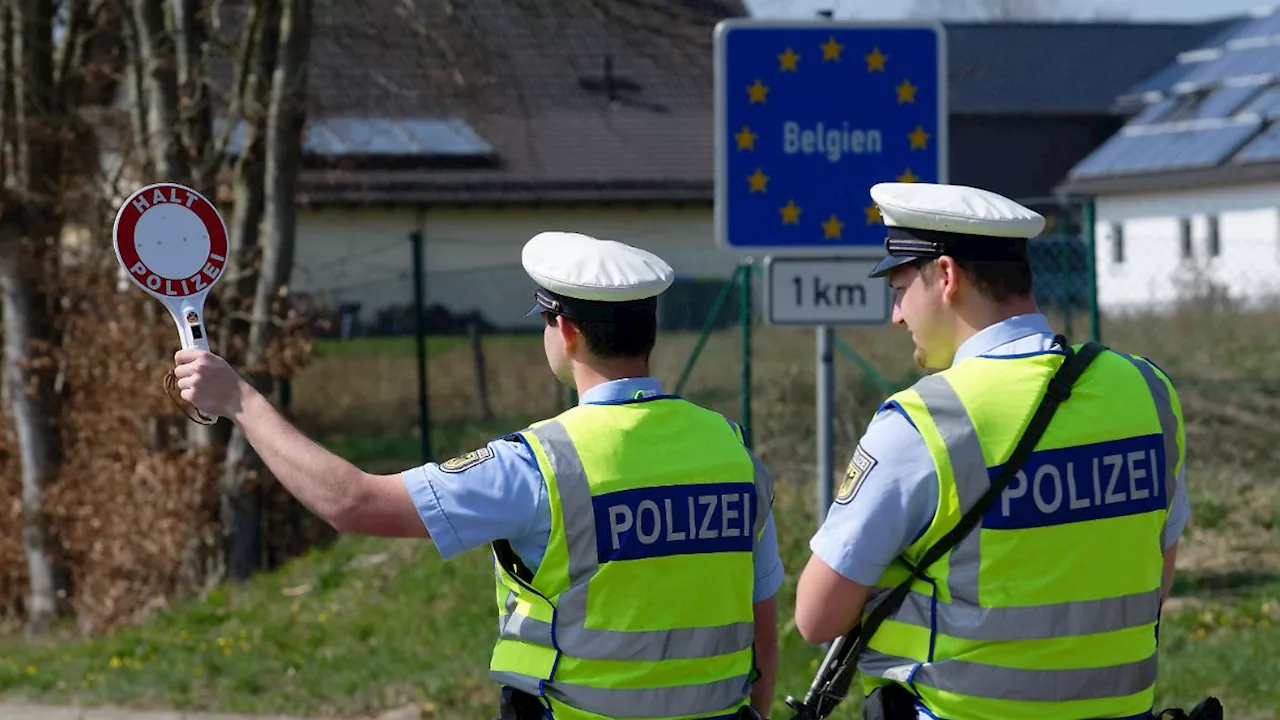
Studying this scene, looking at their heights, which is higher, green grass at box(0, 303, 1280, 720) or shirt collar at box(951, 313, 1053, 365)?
shirt collar at box(951, 313, 1053, 365)

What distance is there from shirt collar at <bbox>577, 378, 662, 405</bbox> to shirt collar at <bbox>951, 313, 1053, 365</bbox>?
1.91ft

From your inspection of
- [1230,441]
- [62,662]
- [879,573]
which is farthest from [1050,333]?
[1230,441]

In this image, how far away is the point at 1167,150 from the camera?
128 feet

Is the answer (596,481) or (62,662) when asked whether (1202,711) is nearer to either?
(596,481)

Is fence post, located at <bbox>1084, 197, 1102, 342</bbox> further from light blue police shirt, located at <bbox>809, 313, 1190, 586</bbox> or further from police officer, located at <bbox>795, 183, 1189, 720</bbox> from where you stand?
light blue police shirt, located at <bbox>809, 313, 1190, 586</bbox>

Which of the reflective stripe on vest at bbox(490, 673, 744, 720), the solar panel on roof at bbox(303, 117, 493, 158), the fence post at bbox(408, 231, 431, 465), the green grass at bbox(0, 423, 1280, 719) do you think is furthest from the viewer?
the solar panel on roof at bbox(303, 117, 493, 158)

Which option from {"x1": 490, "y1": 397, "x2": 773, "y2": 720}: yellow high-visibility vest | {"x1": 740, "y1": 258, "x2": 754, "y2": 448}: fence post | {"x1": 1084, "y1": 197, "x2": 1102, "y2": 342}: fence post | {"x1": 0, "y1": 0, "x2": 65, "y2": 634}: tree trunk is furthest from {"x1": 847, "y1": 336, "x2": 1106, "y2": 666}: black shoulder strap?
{"x1": 0, "y1": 0, "x2": 65, "y2": 634}: tree trunk

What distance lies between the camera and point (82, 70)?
1179 cm

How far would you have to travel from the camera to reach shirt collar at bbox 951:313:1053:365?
312cm

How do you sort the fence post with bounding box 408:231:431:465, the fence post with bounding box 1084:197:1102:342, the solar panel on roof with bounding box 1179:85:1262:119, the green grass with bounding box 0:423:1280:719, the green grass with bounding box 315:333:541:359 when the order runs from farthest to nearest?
the solar panel on roof with bounding box 1179:85:1262:119, the green grass with bounding box 315:333:541:359, the fence post with bounding box 408:231:431:465, the fence post with bounding box 1084:197:1102:342, the green grass with bounding box 0:423:1280:719

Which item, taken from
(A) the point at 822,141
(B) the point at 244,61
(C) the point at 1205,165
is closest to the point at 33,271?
(B) the point at 244,61

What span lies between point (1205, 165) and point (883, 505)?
1403 inches

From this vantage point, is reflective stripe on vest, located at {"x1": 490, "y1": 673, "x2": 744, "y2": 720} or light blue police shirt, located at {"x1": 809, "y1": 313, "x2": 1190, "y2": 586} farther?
reflective stripe on vest, located at {"x1": 490, "y1": 673, "x2": 744, "y2": 720}

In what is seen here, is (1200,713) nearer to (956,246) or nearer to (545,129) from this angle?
(956,246)
